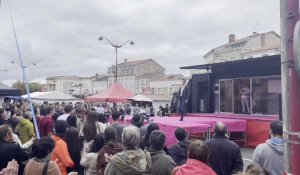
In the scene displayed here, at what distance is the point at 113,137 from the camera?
5145 millimetres

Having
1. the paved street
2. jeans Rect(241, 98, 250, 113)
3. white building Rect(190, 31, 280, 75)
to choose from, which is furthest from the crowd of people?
white building Rect(190, 31, 280, 75)

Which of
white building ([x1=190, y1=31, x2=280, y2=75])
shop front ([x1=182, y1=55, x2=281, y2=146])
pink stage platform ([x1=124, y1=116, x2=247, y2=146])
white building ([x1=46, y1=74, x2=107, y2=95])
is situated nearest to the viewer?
pink stage platform ([x1=124, y1=116, x2=247, y2=146])

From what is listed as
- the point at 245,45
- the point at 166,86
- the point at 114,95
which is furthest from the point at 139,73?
the point at 114,95

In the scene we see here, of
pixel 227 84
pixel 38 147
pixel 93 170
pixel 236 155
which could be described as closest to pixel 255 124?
pixel 227 84

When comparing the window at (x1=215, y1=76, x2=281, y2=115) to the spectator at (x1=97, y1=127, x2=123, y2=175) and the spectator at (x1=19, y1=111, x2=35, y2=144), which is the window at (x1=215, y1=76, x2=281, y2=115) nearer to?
the spectator at (x1=19, y1=111, x2=35, y2=144)

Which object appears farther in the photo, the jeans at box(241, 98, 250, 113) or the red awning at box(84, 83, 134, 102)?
the red awning at box(84, 83, 134, 102)

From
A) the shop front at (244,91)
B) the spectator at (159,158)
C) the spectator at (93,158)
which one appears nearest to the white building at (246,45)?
the shop front at (244,91)

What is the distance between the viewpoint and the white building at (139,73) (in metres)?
95.2

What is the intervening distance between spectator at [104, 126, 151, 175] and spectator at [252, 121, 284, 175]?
1.56 m

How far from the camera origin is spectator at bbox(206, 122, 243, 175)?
17.2ft

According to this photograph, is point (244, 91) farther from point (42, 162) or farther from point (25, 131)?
point (42, 162)

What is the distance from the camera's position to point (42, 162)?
4.11 m

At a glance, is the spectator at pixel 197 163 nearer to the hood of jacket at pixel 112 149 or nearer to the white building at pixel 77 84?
the hood of jacket at pixel 112 149

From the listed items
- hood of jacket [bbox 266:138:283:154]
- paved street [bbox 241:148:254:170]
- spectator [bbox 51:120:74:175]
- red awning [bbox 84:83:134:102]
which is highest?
red awning [bbox 84:83:134:102]
